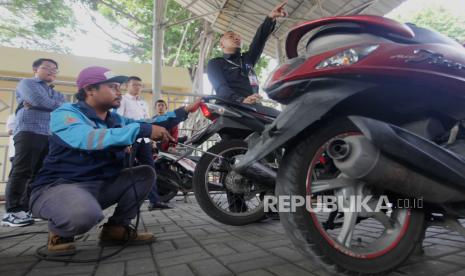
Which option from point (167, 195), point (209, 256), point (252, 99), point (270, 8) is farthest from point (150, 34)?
point (209, 256)

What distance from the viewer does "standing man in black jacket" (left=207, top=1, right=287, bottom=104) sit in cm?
329

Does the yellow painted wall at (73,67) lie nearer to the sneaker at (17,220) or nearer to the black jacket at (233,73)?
the sneaker at (17,220)

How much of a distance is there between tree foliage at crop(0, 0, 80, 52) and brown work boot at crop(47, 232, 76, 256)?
14906 millimetres

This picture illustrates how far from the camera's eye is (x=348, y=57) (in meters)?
1.47

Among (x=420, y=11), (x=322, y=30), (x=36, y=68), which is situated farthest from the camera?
(x=420, y=11)

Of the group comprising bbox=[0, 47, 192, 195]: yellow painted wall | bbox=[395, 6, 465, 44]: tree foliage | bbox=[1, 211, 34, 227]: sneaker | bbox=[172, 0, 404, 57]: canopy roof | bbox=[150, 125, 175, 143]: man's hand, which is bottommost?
bbox=[1, 211, 34, 227]: sneaker

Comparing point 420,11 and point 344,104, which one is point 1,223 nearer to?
point 344,104

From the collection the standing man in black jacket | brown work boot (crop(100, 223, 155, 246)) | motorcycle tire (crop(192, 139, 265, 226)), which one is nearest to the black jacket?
the standing man in black jacket

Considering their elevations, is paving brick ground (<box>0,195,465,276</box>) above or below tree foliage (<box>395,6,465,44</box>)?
below

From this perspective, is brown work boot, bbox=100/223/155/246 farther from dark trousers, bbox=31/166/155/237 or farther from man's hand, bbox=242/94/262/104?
man's hand, bbox=242/94/262/104

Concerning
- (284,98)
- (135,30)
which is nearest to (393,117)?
(284,98)

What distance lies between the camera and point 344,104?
4.96ft

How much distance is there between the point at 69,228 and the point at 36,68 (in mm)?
2643

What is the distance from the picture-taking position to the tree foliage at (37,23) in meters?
14.0
